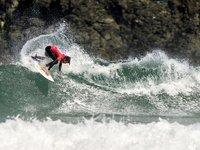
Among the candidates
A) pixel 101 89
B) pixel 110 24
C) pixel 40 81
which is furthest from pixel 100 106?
pixel 110 24

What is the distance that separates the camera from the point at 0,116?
519 centimetres

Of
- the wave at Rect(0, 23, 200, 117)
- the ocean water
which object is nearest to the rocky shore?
the ocean water

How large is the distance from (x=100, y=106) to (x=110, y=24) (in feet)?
21.3

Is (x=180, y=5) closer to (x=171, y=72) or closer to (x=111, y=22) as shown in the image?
(x=111, y=22)

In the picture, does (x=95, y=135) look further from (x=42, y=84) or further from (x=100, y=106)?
(x=42, y=84)

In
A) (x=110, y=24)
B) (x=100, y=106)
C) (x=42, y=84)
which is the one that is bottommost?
(x=100, y=106)

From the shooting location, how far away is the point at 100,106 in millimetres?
5871

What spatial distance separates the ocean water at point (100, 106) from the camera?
4.41 metres

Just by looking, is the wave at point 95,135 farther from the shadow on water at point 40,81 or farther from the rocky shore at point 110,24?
the rocky shore at point 110,24

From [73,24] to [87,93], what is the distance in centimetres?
577

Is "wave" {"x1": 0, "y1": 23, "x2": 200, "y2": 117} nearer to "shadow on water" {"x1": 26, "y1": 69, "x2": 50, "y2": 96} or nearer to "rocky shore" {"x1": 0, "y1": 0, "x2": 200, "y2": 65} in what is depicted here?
"shadow on water" {"x1": 26, "y1": 69, "x2": 50, "y2": 96}

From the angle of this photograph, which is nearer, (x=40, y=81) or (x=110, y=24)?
(x=40, y=81)

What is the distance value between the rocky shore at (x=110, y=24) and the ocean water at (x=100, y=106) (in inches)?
108

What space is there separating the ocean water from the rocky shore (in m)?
2.73
